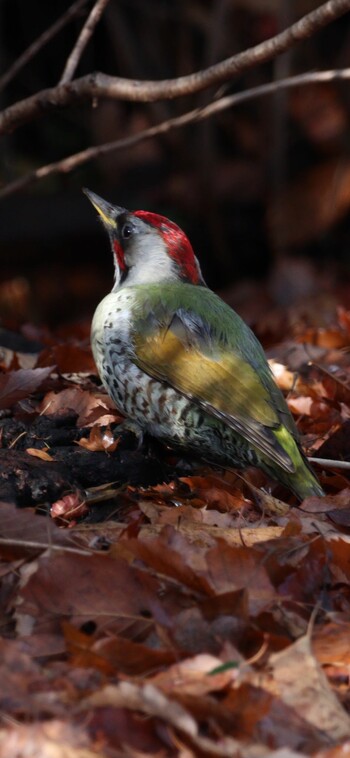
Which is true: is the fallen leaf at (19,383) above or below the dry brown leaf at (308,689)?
above

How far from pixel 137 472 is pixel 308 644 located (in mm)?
1322

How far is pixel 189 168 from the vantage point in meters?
10.2

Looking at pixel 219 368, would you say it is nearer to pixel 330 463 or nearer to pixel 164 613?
pixel 330 463

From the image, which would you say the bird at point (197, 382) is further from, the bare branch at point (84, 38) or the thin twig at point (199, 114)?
the thin twig at point (199, 114)

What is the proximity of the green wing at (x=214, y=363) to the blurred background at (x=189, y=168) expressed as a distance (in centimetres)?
557

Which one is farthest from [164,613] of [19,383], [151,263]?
[151,263]

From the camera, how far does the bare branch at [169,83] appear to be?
3711mm

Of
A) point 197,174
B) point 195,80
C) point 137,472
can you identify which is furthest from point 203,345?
point 197,174

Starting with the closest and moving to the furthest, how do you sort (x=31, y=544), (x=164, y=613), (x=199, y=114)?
(x=164, y=613) < (x=31, y=544) < (x=199, y=114)

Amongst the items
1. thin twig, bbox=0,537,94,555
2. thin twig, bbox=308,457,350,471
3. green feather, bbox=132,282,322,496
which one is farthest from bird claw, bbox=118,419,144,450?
thin twig, bbox=0,537,94,555

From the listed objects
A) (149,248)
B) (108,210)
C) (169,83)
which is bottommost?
(149,248)

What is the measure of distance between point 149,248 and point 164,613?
2.26 meters

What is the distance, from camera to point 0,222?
397 inches

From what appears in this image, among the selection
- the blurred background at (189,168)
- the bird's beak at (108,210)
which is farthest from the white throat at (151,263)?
the blurred background at (189,168)
